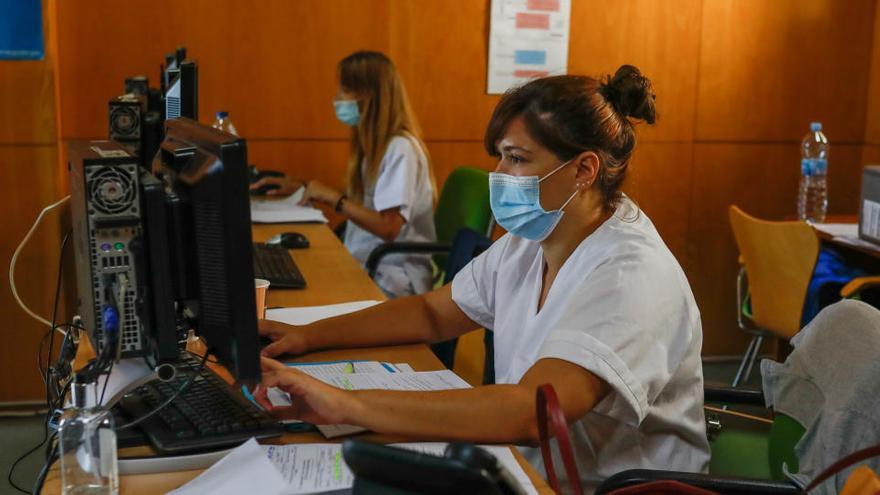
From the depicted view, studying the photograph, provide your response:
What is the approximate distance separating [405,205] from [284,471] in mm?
2158

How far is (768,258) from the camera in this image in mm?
3469

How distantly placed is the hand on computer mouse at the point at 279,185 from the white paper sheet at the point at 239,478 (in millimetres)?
2500

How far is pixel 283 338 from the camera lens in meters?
1.85

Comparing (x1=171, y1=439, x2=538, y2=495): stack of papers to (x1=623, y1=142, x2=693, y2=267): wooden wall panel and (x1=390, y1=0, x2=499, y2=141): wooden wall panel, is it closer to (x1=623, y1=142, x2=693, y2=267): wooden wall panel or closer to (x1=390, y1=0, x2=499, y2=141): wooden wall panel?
(x1=390, y1=0, x2=499, y2=141): wooden wall panel

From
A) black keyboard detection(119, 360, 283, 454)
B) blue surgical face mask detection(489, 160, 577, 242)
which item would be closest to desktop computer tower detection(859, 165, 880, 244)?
blue surgical face mask detection(489, 160, 577, 242)

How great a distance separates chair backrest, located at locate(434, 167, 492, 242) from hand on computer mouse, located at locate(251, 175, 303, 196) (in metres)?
0.54

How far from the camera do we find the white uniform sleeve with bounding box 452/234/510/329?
195cm

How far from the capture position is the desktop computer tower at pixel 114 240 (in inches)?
53.8

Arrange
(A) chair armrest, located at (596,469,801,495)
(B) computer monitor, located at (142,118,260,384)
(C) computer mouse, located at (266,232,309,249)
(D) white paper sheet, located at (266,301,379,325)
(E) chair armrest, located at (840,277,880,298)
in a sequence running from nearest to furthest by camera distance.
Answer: (B) computer monitor, located at (142,118,260,384) < (A) chair armrest, located at (596,469,801,495) < (D) white paper sheet, located at (266,301,379,325) < (C) computer mouse, located at (266,232,309,249) < (E) chair armrest, located at (840,277,880,298)

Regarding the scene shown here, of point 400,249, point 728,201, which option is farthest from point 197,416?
point 728,201

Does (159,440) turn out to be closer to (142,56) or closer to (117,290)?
(117,290)

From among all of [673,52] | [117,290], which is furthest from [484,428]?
[673,52]

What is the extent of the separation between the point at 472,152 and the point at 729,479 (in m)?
2.92

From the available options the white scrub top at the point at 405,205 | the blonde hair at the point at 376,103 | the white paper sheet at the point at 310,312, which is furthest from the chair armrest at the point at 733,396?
the blonde hair at the point at 376,103
